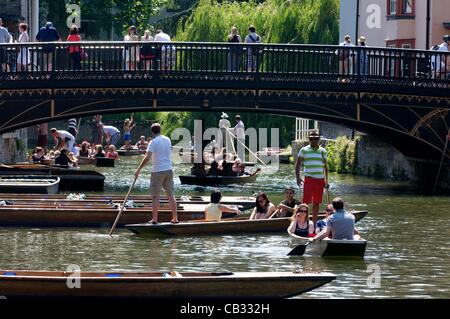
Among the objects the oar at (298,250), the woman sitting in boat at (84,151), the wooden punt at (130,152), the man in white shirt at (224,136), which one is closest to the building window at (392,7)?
the man in white shirt at (224,136)

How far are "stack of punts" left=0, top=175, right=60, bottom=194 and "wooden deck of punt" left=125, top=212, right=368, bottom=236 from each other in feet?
24.8

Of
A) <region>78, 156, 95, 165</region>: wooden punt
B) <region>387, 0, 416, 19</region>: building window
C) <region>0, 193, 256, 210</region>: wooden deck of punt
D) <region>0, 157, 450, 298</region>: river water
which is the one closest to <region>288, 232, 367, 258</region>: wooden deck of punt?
<region>0, 157, 450, 298</region>: river water

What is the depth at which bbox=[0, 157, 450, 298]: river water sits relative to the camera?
78.3 ft

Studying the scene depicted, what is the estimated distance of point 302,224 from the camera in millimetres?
26953

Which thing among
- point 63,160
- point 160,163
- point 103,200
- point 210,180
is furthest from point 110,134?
point 160,163

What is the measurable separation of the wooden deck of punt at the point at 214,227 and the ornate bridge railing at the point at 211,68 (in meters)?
9.71

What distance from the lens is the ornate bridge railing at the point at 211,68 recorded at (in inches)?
1528

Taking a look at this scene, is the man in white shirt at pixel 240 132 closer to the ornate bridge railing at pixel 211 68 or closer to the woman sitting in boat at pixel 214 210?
the ornate bridge railing at pixel 211 68

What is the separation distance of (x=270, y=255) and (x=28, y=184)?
11.2m

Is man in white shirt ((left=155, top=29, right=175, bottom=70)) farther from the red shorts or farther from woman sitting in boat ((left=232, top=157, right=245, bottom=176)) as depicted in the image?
the red shorts

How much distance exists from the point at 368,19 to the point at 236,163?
10.1m

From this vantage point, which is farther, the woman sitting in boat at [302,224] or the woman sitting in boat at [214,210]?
the woman sitting in boat at [214,210]

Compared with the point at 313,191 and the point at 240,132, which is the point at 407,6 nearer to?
the point at 240,132

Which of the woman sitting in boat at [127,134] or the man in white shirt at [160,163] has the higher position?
the man in white shirt at [160,163]
